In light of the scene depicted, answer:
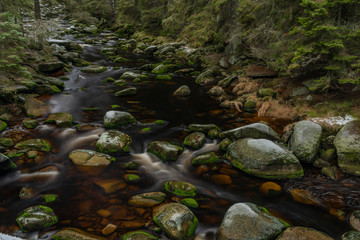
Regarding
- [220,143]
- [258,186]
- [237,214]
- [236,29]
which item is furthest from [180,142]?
[236,29]

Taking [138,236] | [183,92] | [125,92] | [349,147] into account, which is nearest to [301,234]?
[138,236]

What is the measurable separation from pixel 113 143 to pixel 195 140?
2.19m

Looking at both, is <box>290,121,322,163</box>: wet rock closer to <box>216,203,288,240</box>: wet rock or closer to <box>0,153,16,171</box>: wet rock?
<box>216,203,288,240</box>: wet rock

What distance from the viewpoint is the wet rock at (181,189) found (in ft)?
14.3

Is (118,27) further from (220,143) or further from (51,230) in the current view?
(51,230)

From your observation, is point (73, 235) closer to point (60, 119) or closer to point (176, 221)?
point (176, 221)

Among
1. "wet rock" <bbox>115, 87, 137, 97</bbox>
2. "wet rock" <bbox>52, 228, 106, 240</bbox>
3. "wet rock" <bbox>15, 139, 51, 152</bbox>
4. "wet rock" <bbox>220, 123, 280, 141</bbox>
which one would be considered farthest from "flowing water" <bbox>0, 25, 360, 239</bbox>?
"wet rock" <bbox>115, 87, 137, 97</bbox>

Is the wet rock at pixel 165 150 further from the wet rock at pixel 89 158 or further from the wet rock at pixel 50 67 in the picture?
the wet rock at pixel 50 67

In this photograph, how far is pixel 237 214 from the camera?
11.3ft

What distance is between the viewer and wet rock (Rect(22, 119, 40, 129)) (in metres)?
6.30

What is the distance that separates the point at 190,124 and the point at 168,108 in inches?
67.0

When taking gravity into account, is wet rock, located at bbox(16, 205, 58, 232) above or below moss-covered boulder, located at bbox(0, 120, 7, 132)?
below

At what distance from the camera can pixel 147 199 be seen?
4117mm

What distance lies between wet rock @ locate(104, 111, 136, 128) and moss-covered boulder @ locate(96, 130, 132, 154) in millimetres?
950
